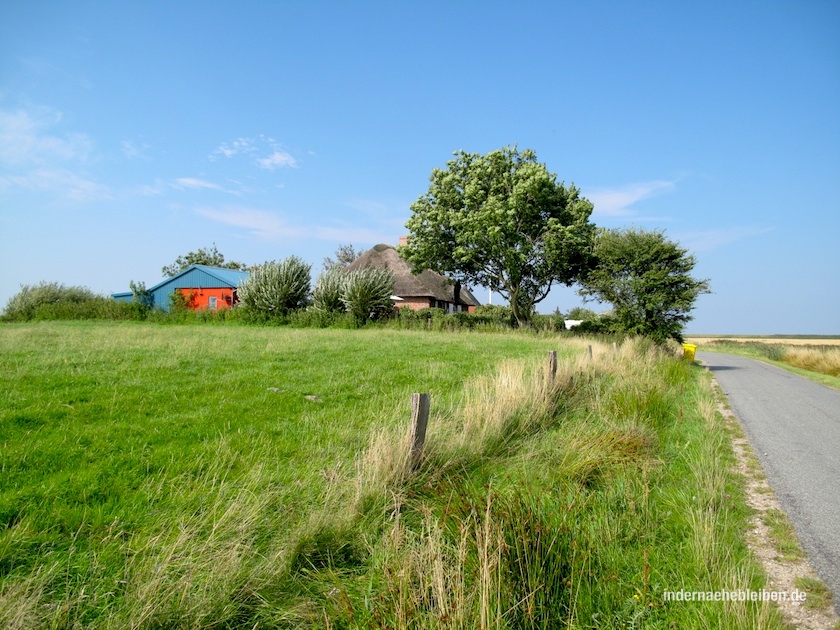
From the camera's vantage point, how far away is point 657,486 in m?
5.42

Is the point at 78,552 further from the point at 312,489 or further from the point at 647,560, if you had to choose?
the point at 647,560

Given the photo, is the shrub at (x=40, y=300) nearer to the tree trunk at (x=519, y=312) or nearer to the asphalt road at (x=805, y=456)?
the tree trunk at (x=519, y=312)

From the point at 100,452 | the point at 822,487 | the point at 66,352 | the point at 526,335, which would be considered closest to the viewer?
the point at 100,452

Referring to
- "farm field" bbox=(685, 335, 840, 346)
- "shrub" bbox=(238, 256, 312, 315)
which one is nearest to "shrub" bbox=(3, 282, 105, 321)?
"shrub" bbox=(238, 256, 312, 315)

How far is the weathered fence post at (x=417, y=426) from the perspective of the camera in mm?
5168

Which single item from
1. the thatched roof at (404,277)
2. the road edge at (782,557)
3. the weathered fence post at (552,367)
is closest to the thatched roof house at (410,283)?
the thatched roof at (404,277)

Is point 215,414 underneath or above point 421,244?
underneath

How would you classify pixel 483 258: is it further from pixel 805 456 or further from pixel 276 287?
pixel 805 456

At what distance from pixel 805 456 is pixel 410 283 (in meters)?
36.2

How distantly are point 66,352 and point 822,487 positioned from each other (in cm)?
1381

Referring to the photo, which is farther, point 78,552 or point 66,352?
A: point 66,352

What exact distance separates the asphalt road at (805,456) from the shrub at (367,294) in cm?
1848

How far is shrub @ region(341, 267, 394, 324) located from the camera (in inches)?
1099

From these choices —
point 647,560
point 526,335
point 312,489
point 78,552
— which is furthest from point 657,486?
point 526,335
